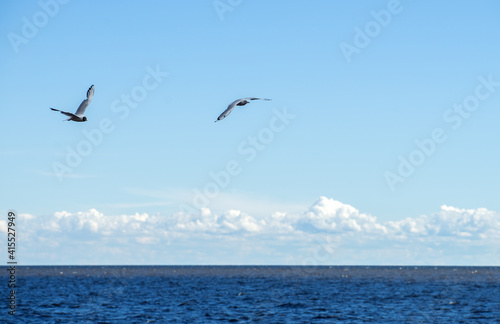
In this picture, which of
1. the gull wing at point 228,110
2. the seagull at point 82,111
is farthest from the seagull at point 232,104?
the seagull at point 82,111

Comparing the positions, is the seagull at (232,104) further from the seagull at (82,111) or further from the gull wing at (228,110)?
the seagull at (82,111)

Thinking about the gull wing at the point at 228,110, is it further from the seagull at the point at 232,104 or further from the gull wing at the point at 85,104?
the gull wing at the point at 85,104

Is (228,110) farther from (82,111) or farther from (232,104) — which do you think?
(82,111)

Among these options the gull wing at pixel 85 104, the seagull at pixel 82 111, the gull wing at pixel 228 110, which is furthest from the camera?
the gull wing at pixel 85 104

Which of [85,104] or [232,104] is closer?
[232,104]

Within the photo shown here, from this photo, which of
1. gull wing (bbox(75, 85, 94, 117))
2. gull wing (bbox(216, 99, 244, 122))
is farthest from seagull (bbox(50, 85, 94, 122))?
gull wing (bbox(216, 99, 244, 122))

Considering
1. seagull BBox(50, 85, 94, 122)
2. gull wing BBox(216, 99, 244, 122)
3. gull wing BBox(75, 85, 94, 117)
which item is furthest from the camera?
gull wing BBox(75, 85, 94, 117)

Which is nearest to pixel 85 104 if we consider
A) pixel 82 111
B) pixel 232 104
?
pixel 82 111

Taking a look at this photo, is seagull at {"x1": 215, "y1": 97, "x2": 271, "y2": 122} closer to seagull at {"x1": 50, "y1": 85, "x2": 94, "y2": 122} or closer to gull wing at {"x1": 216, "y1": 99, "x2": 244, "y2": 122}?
gull wing at {"x1": 216, "y1": 99, "x2": 244, "y2": 122}

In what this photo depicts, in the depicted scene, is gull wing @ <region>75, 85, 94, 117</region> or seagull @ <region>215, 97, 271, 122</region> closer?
seagull @ <region>215, 97, 271, 122</region>

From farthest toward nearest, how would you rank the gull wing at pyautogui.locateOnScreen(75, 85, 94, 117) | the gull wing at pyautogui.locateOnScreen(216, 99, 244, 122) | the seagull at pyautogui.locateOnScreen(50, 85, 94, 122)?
the gull wing at pyautogui.locateOnScreen(75, 85, 94, 117), the seagull at pyautogui.locateOnScreen(50, 85, 94, 122), the gull wing at pyautogui.locateOnScreen(216, 99, 244, 122)

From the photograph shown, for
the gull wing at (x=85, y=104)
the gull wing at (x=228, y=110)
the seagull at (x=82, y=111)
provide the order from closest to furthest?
the gull wing at (x=228, y=110) → the seagull at (x=82, y=111) → the gull wing at (x=85, y=104)

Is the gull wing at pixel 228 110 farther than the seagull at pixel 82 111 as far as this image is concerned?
No

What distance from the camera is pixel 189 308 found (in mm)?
68438
